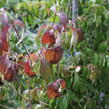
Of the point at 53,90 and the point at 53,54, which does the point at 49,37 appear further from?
the point at 53,90

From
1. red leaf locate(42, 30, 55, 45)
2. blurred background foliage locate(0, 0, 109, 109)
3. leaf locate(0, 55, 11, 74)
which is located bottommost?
blurred background foliage locate(0, 0, 109, 109)

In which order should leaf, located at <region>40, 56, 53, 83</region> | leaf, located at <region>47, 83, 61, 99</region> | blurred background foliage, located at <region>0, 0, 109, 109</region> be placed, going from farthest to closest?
blurred background foliage, located at <region>0, 0, 109, 109</region> → leaf, located at <region>47, 83, 61, 99</region> → leaf, located at <region>40, 56, 53, 83</region>

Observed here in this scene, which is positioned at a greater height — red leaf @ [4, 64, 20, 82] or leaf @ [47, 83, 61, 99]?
red leaf @ [4, 64, 20, 82]

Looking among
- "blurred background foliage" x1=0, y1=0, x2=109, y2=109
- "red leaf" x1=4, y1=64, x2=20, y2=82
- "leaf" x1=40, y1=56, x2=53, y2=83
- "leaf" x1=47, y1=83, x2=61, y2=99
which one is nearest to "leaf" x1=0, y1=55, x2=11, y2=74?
"red leaf" x1=4, y1=64, x2=20, y2=82

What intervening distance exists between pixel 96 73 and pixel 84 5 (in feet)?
1.60

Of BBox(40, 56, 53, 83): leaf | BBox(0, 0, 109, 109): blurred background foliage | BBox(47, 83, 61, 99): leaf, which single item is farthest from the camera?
BBox(0, 0, 109, 109): blurred background foliage

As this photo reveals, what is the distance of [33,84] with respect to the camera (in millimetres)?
1646


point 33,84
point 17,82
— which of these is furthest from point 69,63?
point 17,82

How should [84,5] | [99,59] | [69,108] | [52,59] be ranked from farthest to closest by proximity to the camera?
[84,5] < [69,108] < [99,59] < [52,59]

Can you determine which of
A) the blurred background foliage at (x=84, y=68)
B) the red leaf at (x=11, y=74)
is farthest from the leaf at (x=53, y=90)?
the blurred background foliage at (x=84, y=68)

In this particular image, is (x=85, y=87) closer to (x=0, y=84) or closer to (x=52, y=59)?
(x=0, y=84)

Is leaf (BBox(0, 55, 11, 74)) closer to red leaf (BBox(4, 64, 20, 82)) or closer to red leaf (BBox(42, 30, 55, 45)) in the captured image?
red leaf (BBox(4, 64, 20, 82))

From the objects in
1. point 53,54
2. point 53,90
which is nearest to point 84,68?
point 53,90

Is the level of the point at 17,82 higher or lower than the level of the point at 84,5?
lower
